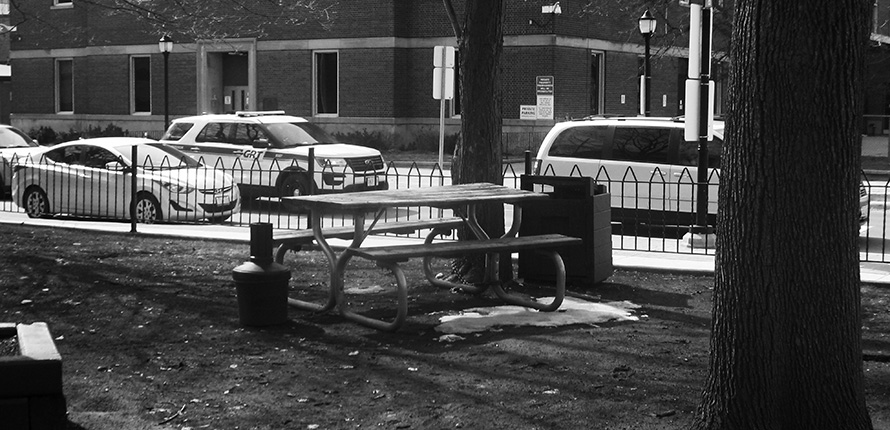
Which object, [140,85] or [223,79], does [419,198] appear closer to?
[223,79]

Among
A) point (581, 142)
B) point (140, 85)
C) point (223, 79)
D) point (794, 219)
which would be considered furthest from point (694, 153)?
point (140, 85)

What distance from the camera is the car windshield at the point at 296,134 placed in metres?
21.3

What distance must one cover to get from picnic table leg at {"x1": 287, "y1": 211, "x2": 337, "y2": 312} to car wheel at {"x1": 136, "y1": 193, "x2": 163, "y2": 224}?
8106 millimetres

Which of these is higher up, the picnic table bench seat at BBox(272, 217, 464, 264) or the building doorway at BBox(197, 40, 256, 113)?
the building doorway at BBox(197, 40, 256, 113)

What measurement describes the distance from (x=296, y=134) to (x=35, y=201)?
533cm

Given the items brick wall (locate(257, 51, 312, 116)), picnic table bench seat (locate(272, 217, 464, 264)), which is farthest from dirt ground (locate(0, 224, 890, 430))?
brick wall (locate(257, 51, 312, 116))

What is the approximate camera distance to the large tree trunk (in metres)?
4.70

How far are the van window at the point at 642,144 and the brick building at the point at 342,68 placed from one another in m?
19.0

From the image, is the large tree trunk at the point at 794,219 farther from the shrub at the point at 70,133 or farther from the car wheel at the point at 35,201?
the shrub at the point at 70,133

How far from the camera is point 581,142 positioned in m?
16.5

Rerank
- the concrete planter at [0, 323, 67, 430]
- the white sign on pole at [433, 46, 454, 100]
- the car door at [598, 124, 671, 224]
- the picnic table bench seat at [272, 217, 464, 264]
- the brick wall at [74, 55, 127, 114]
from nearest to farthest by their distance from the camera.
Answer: the concrete planter at [0, 323, 67, 430] < the picnic table bench seat at [272, 217, 464, 264] < the car door at [598, 124, 671, 224] < the white sign on pole at [433, 46, 454, 100] < the brick wall at [74, 55, 127, 114]

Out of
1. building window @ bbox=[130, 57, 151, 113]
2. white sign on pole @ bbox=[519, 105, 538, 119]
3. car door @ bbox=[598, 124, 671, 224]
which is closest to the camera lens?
car door @ bbox=[598, 124, 671, 224]

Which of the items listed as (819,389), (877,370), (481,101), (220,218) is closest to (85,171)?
(220,218)

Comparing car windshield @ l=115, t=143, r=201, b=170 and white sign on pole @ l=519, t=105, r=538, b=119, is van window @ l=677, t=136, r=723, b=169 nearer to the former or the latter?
car windshield @ l=115, t=143, r=201, b=170
